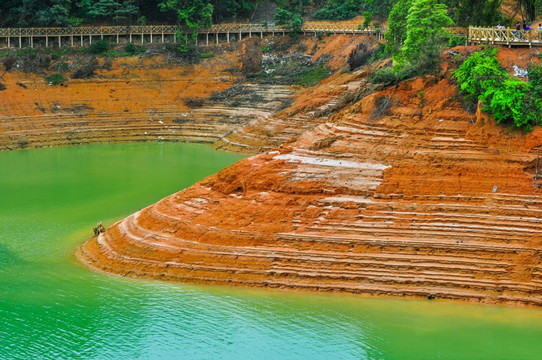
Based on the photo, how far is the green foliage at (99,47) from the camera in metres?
79.4

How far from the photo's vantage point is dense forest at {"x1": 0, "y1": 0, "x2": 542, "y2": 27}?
80.1 m

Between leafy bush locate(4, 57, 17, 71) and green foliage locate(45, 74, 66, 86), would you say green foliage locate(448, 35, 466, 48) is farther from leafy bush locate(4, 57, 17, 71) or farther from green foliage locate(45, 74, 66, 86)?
leafy bush locate(4, 57, 17, 71)

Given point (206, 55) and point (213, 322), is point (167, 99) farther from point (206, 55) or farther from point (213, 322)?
point (213, 322)

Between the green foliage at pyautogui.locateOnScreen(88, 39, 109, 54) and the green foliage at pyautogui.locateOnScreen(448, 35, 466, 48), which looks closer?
the green foliage at pyautogui.locateOnScreen(448, 35, 466, 48)

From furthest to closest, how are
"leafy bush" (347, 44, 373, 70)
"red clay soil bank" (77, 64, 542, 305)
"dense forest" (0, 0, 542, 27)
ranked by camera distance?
"dense forest" (0, 0, 542, 27) < "leafy bush" (347, 44, 373, 70) < "red clay soil bank" (77, 64, 542, 305)

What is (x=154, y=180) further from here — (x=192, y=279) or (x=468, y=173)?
(x=468, y=173)

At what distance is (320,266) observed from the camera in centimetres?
3125

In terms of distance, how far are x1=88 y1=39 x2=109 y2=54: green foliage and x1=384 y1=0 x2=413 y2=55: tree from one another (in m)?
32.3

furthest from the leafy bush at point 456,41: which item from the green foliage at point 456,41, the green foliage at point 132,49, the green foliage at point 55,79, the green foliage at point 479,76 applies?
the green foliage at point 132,49

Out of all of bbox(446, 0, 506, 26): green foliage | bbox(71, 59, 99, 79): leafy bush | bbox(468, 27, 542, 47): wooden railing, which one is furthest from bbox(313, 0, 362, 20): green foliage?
bbox(468, 27, 542, 47): wooden railing

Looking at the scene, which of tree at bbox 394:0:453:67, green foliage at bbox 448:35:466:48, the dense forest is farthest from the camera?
the dense forest

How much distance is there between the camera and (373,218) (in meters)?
32.3

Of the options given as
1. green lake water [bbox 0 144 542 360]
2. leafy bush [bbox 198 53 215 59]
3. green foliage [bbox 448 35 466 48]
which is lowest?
green lake water [bbox 0 144 542 360]

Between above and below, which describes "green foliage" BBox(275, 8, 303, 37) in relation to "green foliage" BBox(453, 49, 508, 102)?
above
